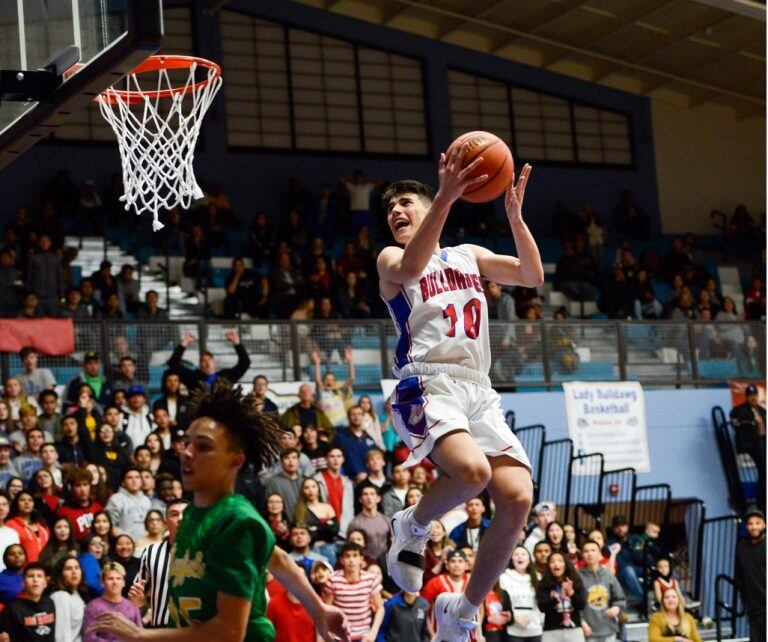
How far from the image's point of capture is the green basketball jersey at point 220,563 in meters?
4.73

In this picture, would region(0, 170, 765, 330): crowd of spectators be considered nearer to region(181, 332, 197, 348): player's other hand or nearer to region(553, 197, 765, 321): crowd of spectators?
region(553, 197, 765, 321): crowd of spectators

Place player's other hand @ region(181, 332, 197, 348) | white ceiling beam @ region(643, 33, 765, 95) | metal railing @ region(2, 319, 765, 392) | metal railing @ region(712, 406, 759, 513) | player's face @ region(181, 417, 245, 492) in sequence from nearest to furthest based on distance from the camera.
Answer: player's face @ region(181, 417, 245, 492)
player's other hand @ region(181, 332, 197, 348)
metal railing @ region(2, 319, 765, 392)
metal railing @ region(712, 406, 759, 513)
white ceiling beam @ region(643, 33, 765, 95)

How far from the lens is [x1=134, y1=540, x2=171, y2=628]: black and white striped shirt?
5.93m

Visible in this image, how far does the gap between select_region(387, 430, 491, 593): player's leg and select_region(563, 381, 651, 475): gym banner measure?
38.7ft

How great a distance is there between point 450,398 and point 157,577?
1641 millimetres

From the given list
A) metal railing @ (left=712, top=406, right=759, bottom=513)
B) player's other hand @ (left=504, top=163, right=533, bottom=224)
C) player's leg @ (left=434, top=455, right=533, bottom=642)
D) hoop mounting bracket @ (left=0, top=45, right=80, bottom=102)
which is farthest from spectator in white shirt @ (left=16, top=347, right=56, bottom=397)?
metal railing @ (left=712, top=406, right=759, bottom=513)

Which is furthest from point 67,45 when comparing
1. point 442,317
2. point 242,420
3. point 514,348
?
point 514,348

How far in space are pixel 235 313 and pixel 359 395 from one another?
8.44ft

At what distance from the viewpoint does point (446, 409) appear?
6.50m

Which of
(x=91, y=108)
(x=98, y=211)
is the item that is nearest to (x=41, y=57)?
(x=98, y=211)

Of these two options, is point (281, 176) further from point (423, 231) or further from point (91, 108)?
point (423, 231)

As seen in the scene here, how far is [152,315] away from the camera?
17375 mm

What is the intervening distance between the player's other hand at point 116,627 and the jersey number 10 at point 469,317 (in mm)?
2496

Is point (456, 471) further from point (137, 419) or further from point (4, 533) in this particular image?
point (137, 419)
